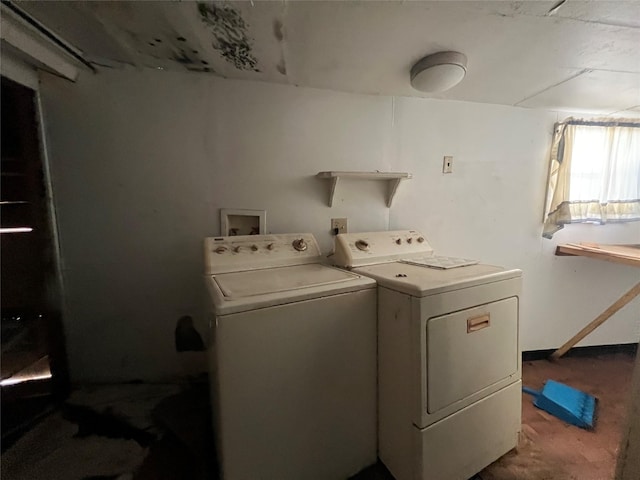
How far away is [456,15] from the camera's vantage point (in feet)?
3.68

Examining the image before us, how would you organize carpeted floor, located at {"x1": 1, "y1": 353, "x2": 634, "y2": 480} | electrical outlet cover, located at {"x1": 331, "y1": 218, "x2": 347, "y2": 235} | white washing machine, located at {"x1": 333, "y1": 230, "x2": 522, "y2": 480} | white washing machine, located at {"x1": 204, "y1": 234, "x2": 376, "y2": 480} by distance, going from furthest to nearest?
electrical outlet cover, located at {"x1": 331, "y1": 218, "x2": 347, "y2": 235} < carpeted floor, located at {"x1": 1, "y1": 353, "x2": 634, "y2": 480} < white washing machine, located at {"x1": 333, "y1": 230, "x2": 522, "y2": 480} < white washing machine, located at {"x1": 204, "y1": 234, "x2": 376, "y2": 480}

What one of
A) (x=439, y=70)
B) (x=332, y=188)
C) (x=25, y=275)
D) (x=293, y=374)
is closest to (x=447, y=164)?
(x=439, y=70)

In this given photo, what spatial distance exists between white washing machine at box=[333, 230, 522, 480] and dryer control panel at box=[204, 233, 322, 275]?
0.48 metres

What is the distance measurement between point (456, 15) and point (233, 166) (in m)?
1.32

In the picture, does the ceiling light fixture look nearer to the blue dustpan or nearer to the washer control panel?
the washer control panel

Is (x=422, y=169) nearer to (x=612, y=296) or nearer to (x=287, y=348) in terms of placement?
(x=287, y=348)

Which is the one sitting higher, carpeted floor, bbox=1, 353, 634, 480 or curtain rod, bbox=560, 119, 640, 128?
curtain rod, bbox=560, 119, 640, 128

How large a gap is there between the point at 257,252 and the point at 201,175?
61 cm

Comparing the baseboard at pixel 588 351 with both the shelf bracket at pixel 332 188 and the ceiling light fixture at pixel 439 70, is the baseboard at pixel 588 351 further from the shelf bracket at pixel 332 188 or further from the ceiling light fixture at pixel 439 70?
the ceiling light fixture at pixel 439 70

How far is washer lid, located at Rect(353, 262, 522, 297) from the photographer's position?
108 cm

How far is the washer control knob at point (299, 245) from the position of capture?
5.43ft

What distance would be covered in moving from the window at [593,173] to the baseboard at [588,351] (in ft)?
3.26

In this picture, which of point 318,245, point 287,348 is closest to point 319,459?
point 287,348

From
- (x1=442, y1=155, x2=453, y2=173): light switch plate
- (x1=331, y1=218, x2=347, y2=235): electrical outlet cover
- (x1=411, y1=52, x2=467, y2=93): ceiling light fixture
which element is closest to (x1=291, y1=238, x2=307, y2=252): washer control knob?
(x1=331, y1=218, x2=347, y2=235): electrical outlet cover
